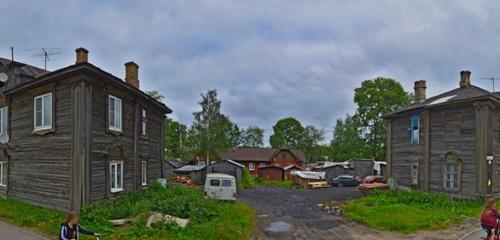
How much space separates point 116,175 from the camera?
62.5 ft

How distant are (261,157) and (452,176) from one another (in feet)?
140

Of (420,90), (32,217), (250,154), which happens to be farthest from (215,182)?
(250,154)

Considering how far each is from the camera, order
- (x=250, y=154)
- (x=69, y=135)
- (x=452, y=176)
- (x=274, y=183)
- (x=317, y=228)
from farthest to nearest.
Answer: (x=250, y=154) < (x=274, y=183) < (x=452, y=176) < (x=317, y=228) < (x=69, y=135)

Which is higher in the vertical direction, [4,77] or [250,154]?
[4,77]

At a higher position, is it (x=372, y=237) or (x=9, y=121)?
(x=9, y=121)

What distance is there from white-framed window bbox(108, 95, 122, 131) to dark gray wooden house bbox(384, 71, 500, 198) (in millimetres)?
18905

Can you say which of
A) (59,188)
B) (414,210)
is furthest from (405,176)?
(59,188)

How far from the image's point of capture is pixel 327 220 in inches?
791

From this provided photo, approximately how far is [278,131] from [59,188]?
88553 millimetres

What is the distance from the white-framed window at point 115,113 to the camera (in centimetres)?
1848

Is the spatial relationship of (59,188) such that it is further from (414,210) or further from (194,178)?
Answer: (194,178)

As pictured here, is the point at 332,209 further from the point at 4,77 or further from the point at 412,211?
the point at 4,77

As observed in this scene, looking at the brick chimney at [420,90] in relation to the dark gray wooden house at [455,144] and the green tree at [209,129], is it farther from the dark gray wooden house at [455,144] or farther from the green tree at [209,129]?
the green tree at [209,129]

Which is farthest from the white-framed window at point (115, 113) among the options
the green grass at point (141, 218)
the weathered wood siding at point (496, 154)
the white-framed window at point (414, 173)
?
the weathered wood siding at point (496, 154)
